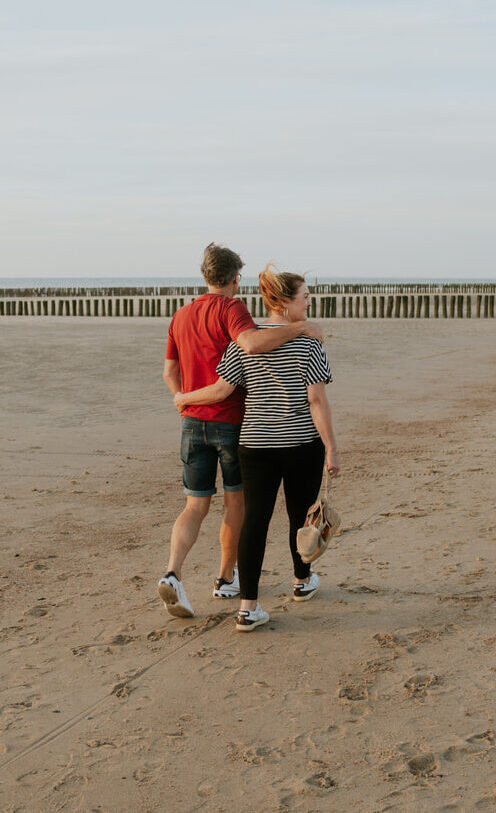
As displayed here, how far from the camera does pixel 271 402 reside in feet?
14.7

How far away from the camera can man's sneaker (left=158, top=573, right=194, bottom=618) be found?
14.9 feet

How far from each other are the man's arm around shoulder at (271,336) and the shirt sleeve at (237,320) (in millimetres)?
67

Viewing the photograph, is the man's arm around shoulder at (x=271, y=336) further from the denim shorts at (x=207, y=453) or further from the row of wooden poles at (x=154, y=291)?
the row of wooden poles at (x=154, y=291)

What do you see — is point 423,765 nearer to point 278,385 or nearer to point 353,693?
A: point 353,693

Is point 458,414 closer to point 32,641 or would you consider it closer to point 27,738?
point 32,641

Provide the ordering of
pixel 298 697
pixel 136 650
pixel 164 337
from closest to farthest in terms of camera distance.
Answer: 1. pixel 298 697
2. pixel 136 650
3. pixel 164 337

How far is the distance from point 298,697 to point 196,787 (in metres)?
0.78

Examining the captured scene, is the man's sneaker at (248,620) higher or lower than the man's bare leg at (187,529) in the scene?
lower

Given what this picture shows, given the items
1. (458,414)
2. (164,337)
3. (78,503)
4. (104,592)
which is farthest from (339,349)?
(104,592)

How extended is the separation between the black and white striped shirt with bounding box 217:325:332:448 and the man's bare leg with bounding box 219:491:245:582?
0.46m

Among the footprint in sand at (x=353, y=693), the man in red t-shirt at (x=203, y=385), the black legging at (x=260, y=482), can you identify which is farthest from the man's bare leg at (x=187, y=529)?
the footprint in sand at (x=353, y=693)

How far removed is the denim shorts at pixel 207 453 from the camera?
4.64 metres

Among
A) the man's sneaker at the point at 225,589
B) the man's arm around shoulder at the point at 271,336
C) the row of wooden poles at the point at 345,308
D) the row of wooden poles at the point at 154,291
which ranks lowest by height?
the row of wooden poles at the point at 154,291

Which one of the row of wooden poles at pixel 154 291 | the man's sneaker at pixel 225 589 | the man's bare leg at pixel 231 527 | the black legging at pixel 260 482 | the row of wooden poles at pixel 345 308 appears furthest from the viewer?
the row of wooden poles at pixel 154 291
